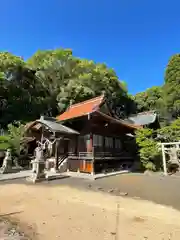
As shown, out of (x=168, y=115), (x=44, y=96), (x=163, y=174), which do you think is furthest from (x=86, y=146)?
(x=168, y=115)

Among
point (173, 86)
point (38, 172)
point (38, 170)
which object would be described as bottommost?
point (38, 172)

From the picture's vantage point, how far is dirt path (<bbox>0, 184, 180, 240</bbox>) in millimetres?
3985

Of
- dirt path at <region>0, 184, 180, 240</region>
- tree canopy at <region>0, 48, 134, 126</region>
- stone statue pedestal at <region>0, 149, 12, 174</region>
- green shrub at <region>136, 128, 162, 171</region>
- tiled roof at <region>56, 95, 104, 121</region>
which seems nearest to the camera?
dirt path at <region>0, 184, 180, 240</region>

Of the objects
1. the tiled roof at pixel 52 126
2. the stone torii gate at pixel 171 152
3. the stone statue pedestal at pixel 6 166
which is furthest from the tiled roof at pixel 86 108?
the stone torii gate at pixel 171 152

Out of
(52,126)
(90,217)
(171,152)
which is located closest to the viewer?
(90,217)

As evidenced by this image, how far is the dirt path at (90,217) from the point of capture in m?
3.98

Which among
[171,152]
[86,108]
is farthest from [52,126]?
[171,152]

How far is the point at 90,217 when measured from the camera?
4973mm

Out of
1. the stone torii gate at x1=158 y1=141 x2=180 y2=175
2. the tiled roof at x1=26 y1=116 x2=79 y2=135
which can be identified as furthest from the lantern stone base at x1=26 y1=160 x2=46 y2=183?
the stone torii gate at x1=158 y1=141 x2=180 y2=175

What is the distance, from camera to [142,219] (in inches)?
191

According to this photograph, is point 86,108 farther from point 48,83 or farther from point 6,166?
point 48,83

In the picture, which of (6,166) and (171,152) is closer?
(6,166)

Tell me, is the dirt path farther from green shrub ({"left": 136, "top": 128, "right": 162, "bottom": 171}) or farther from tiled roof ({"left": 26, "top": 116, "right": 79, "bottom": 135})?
green shrub ({"left": 136, "top": 128, "right": 162, "bottom": 171})

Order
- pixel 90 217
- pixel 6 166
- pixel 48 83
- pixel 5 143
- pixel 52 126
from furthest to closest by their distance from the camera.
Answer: pixel 48 83 < pixel 5 143 < pixel 6 166 < pixel 52 126 < pixel 90 217
